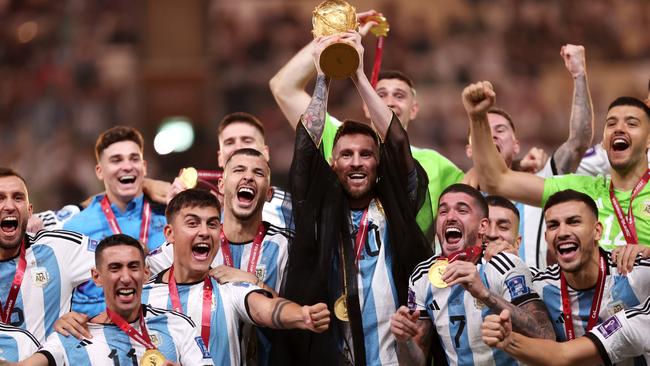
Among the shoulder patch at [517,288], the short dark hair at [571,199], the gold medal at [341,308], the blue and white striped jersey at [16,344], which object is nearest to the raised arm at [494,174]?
the short dark hair at [571,199]

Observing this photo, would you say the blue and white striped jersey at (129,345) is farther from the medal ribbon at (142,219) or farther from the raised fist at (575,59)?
the raised fist at (575,59)

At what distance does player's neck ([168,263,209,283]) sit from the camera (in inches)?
244

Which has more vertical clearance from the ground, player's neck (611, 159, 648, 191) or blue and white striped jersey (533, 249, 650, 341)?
player's neck (611, 159, 648, 191)

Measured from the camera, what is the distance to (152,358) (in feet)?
18.9

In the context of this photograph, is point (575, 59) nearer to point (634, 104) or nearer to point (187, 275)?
point (634, 104)

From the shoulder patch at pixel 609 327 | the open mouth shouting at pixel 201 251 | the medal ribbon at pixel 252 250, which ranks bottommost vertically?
the shoulder patch at pixel 609 327

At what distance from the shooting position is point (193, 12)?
46.8 ft

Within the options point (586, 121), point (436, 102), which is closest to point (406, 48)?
point (436, 102)

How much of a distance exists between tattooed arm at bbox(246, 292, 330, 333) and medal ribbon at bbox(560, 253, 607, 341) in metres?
1.13

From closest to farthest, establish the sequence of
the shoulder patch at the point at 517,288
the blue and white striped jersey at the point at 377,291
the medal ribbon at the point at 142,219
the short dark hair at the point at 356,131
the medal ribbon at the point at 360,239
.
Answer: the shoulder patch at the point at 517,288 → the blue and white striped jersey at the point at 377,291 → the medal ribbon at the point at 360,239 → the short dark hair at the point at 356,131 → the medal ribbon at the point at 142,219

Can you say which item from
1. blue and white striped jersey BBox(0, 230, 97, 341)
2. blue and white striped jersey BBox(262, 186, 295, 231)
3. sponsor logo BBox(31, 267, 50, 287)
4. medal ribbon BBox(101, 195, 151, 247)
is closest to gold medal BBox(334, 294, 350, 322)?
blue and white striped jersey BBox(262, 186, 295, 231)

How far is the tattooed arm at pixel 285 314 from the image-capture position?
569cm

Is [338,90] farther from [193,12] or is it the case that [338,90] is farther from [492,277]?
[492,277]

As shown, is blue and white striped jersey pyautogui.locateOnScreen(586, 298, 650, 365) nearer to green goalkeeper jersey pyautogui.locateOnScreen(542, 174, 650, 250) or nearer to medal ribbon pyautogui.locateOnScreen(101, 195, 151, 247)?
green goalkeeper jersey pyautogui.locateOnScreen(542, 174, 650, 250)
